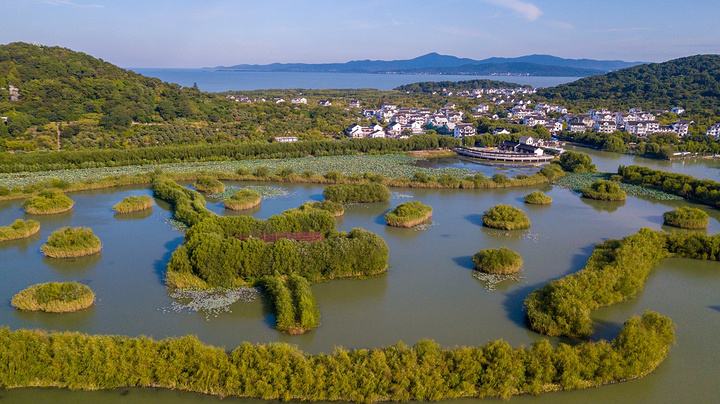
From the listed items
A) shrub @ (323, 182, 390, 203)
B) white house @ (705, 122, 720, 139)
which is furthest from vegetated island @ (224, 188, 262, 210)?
white house @ (705, 122, 720, 139)

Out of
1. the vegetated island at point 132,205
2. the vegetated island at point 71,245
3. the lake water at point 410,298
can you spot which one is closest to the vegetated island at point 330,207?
the lake water at point 410,298

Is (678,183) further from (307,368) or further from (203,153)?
(203,153)

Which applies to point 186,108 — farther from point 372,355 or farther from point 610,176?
point 372,355

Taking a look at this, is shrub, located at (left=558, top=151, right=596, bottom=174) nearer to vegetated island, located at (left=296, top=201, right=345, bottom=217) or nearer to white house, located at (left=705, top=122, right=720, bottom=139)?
vegetated island, located at (left=296, top=201, right=345, bottom=217)

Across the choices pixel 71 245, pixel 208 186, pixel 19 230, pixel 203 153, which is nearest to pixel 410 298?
pixel 71 245

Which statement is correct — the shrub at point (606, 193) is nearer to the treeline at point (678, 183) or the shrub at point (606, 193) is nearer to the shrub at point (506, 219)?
the treeline at point (678, 183)
